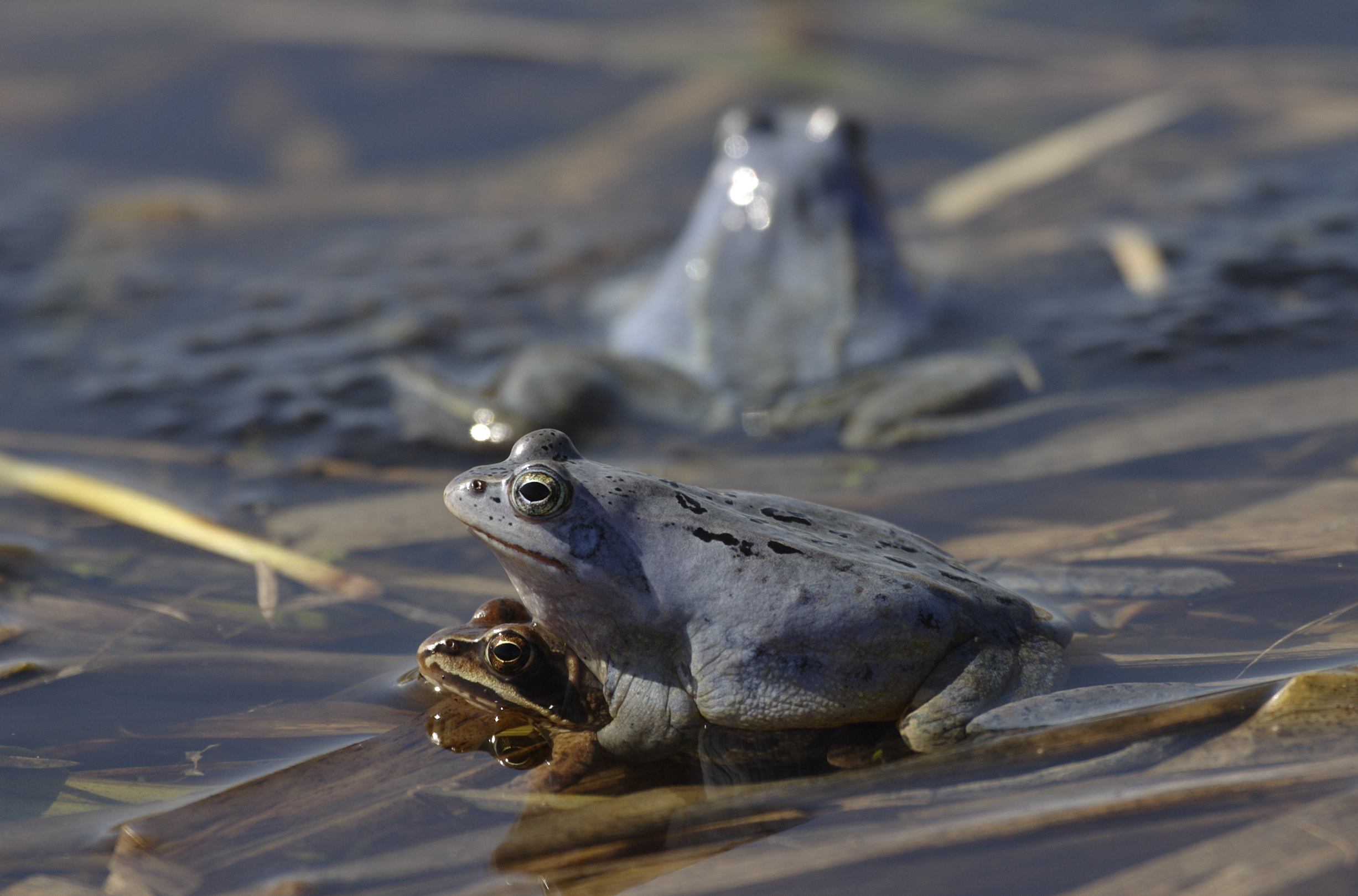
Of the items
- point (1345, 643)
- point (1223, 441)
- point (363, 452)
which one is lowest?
point (1345, 643)

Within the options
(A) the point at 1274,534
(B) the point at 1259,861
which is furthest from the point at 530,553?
(A) the point at 1274,534

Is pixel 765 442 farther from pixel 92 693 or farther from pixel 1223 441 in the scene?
pixel 92 693

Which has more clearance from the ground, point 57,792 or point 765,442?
point 765,442

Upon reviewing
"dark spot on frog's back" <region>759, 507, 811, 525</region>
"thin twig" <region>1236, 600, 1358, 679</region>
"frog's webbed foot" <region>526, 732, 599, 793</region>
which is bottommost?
"thin twig" <region>1236, 600, 1358, 679</region>

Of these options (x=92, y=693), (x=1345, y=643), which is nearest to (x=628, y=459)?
(x=92, y=693)

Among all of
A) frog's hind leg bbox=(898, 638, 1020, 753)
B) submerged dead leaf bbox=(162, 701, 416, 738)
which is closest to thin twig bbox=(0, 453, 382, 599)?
submerged dead leaf bbox=(162, 701, 416, 738)

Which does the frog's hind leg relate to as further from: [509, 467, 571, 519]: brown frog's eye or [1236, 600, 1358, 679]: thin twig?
[509, 467, 571, 519]: brown frog's eye

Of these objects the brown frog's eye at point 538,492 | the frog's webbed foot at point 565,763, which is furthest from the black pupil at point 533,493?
the frog's webbed foot at point 565,763
